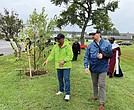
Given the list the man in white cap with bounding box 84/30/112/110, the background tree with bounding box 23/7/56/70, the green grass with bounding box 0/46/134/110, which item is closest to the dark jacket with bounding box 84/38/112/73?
the man in white cap with bounding box 84/30/112/110

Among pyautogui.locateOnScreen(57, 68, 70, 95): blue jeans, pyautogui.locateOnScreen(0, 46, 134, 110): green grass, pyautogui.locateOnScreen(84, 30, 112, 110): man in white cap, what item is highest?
pyautogui.locateOnScreen(84, 30, 112, 110): man in white cap

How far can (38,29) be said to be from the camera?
1164cm

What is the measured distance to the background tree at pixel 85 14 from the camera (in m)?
38.9

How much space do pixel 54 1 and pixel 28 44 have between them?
28.4 metres

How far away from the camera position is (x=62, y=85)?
801 cm

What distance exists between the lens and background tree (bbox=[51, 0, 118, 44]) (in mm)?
38938

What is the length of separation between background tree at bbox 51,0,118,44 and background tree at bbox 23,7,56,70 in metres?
26.9

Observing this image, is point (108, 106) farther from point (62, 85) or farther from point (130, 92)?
point (130, 92)

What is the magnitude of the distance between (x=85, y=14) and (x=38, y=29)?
94.8 feet

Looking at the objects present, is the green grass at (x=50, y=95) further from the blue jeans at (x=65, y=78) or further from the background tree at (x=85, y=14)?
the background tree at (x=85, y=14)

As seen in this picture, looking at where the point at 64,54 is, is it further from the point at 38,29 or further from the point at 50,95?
the point at 38,29

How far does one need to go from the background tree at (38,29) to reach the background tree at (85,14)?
26.9 meters

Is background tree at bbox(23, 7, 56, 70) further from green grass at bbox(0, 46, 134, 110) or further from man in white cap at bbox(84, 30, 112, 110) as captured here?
man in white cap at bbox(84, 30, 112, 110)

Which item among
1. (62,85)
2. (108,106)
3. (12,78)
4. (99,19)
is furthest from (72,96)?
(99,19)
